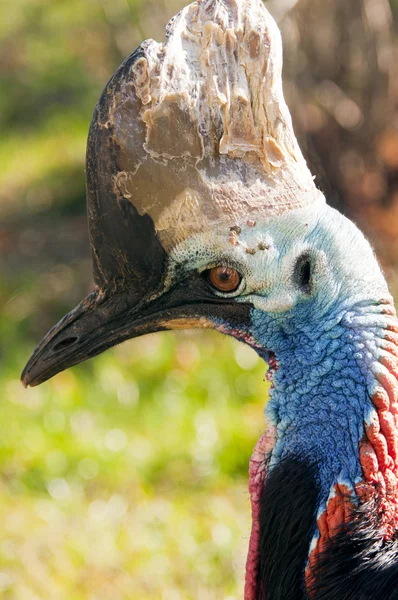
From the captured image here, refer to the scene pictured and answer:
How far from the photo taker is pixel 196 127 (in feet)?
5.54

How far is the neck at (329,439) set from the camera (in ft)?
5.85

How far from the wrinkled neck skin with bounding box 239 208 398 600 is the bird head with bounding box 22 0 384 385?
14 millimetres

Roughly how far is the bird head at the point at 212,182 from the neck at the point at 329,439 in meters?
0.08

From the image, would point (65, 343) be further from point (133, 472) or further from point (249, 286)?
point (133, 472)

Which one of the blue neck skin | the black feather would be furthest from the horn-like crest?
the black feather

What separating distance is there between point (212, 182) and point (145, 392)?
8.05 feet

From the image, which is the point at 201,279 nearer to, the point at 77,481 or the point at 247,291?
the point at 247,291

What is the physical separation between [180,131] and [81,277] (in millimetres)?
3185

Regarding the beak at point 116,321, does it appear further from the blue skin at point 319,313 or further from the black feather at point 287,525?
the black feather at point 287,525

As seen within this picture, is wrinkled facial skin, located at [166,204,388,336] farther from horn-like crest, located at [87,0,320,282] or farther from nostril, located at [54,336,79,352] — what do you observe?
nostril, located at [54,336,79,352]

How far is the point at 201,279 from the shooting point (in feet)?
6.00

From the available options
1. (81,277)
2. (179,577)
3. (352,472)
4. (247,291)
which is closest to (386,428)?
(352,472)

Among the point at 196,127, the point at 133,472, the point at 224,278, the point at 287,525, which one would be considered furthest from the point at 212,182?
the point at 133,472

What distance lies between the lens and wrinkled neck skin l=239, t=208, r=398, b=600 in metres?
1.78
